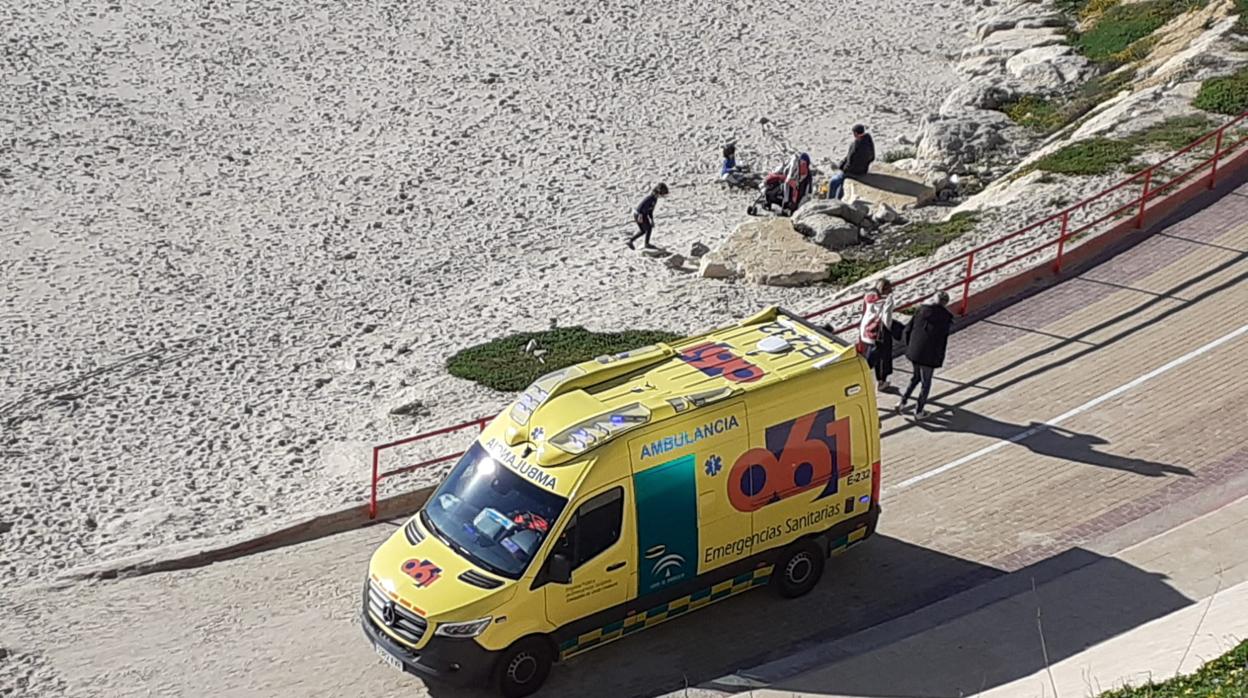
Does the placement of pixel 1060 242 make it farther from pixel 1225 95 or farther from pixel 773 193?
pixel 773 193

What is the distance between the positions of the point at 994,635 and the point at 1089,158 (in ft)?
41.0

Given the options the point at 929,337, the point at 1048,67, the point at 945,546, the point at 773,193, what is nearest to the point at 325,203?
the point at 773,193

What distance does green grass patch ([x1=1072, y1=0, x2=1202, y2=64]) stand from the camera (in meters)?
34.3

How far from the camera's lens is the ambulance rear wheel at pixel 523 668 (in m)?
13.8

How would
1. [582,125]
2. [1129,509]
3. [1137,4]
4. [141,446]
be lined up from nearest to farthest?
[1129,509] < [141,446] < [582,125] < [1137,4]

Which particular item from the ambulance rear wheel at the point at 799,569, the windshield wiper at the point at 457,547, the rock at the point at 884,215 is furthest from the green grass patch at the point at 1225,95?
the windshield wiper at the point at 457,547

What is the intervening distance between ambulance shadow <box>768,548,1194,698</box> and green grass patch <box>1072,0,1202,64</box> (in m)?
20.9

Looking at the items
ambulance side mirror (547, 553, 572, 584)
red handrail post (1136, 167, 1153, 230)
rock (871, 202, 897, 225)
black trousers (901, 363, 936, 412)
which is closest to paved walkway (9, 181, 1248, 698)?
black trousers (901, 363, 936, 412)

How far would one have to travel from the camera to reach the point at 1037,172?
25078mm

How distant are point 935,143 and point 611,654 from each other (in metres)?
17.4

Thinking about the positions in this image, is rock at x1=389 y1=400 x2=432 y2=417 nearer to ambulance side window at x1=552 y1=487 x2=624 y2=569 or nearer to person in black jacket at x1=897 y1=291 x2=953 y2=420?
person in black jacket at x1=897 y1=291 x2=953 y2=420

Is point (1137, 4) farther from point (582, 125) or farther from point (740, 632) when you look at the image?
point (740, 632)

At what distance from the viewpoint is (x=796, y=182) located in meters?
27.9

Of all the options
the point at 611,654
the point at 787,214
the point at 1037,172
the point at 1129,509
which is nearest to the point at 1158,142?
the point at 1037,172
